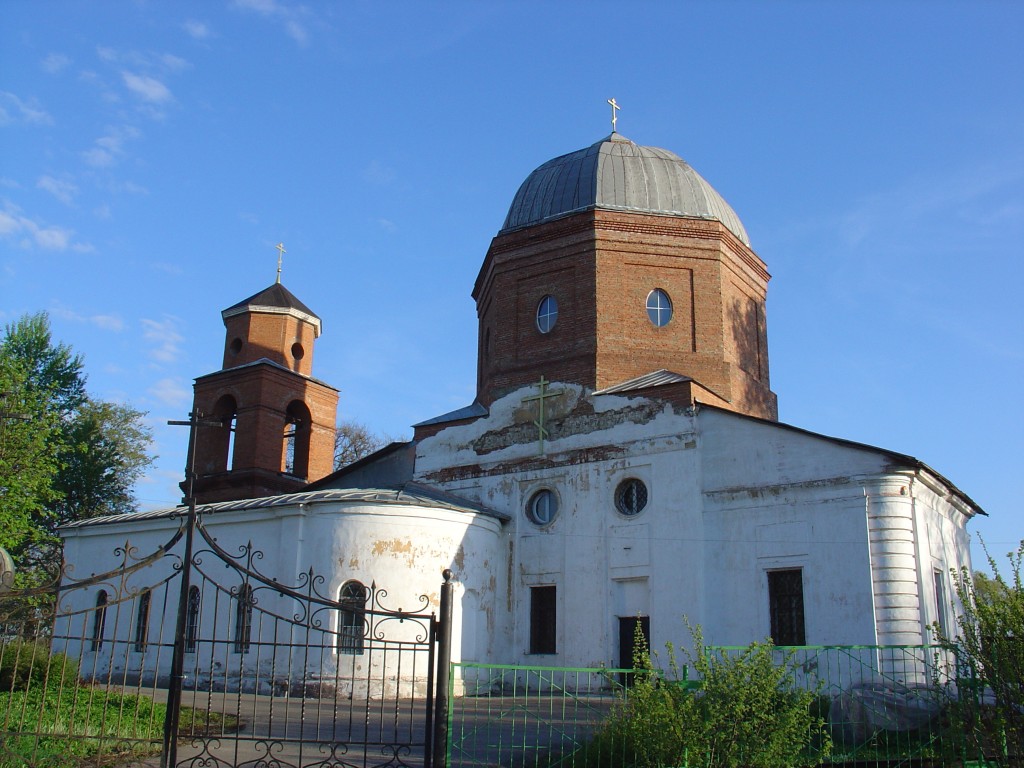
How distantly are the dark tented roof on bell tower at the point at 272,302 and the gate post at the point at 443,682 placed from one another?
63.0 feet

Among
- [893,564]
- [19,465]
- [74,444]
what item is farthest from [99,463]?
[893,564]

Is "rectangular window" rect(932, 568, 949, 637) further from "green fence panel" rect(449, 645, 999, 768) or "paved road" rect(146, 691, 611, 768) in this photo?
"paved road" rect(146, 691, 611, 768)

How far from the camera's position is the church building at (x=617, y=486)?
15844mm

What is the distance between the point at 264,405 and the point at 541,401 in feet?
27.6

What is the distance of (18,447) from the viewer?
24.0 meters

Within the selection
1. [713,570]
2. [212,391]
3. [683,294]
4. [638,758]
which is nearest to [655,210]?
[683,294]

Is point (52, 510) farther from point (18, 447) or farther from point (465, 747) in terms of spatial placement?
point (465, 747)

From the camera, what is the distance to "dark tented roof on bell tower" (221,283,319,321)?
25.8 metres

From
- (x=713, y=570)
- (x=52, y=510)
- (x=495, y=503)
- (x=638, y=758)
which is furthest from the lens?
(x=52, y=510)

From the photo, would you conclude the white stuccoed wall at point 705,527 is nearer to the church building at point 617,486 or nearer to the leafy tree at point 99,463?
the church building at point 617,486

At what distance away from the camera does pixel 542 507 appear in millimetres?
19156

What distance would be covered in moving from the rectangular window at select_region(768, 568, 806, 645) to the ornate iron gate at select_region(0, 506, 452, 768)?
5977 millimetres

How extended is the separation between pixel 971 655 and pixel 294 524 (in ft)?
40.7

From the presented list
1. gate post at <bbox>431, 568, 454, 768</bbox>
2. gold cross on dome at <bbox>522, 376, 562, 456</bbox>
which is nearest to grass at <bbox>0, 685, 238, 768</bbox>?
gate post at <bbox>431, 568, 454, 768</bbox>
